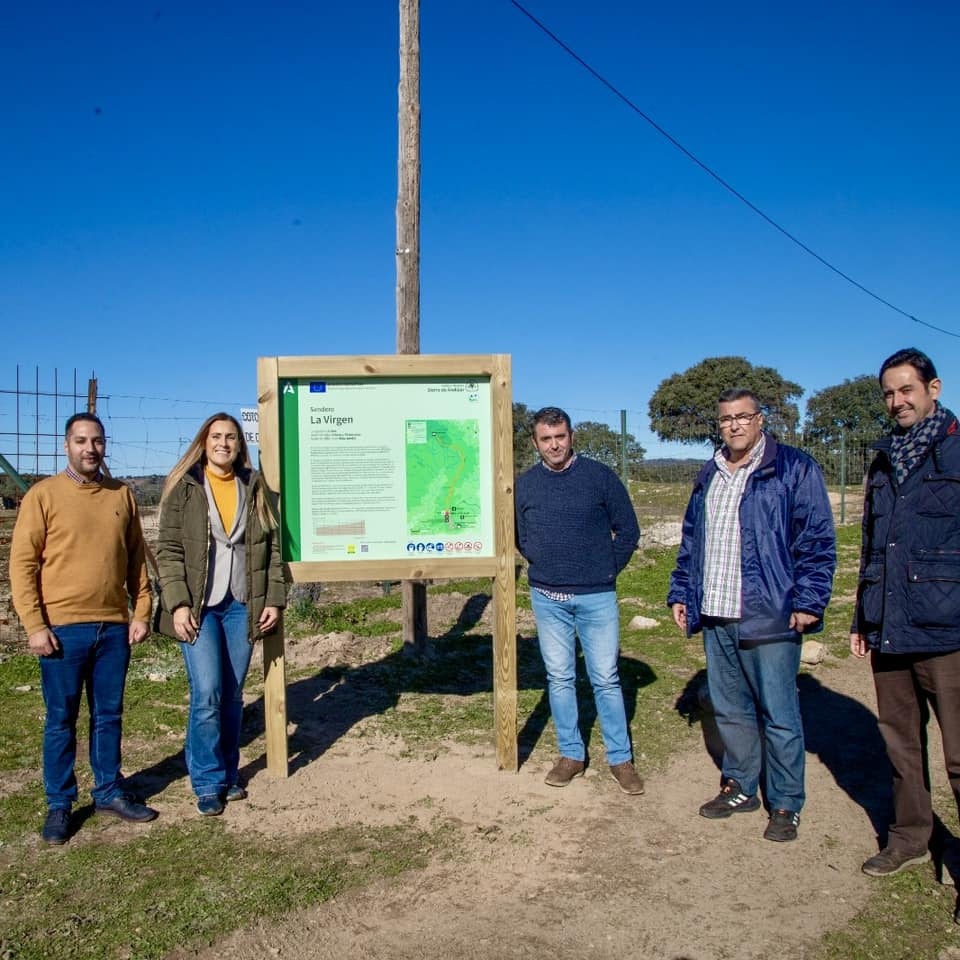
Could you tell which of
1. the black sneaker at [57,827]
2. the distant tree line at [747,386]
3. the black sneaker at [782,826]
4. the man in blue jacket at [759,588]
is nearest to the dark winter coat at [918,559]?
the man in blue jacket at [759,588]

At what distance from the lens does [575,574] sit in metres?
4.86

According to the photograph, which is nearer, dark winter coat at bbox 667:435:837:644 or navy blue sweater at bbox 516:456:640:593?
dark winter coat at bbox 667:435:837:644

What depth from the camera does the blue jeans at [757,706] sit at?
4.21 meters

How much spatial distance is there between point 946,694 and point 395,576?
2.92m

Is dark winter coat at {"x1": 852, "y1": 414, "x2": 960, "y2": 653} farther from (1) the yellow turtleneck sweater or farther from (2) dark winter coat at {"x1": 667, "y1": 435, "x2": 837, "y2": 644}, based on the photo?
(1) the yellow turtleneck sweater

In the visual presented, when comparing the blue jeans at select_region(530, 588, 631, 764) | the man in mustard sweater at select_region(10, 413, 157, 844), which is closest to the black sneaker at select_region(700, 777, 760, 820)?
the blue jeans at select_region(530, 588, 631, 764)

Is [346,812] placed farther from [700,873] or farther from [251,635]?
[700,873]

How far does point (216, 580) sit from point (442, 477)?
1.46 meters

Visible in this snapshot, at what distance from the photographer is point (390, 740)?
19.0ft

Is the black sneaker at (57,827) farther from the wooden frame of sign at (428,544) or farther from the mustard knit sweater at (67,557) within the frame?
the wooden frame of sign at (428,544)

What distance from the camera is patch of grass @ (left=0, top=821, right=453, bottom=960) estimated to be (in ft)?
11.0

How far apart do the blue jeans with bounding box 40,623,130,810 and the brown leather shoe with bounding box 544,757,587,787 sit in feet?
7.66

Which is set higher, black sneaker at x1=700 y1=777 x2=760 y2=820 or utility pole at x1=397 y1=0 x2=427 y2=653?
utility pole at x1=397 y1=0 x2=427 y2=653

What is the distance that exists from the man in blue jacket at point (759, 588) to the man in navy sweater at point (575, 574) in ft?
1.77
